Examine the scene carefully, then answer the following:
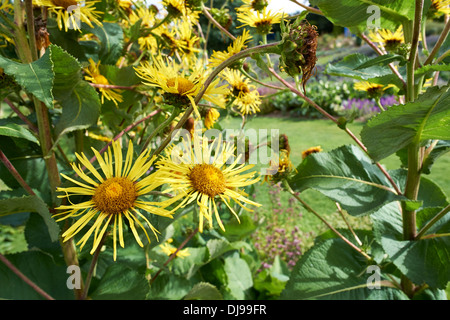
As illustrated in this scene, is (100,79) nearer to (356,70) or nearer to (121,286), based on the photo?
(121,286)

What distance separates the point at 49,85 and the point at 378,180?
0.60m

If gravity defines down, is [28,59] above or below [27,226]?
above

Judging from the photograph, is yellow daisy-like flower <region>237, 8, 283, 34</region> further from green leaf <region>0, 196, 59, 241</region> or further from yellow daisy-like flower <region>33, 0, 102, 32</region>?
green leaf <region>0, 196, 59, 241</region>

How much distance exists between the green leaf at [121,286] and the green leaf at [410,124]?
423 mm

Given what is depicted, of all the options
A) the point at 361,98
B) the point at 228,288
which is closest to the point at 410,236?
the point at 228,288

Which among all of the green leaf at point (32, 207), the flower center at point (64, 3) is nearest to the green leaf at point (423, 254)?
the green leaf at point (32, 207)

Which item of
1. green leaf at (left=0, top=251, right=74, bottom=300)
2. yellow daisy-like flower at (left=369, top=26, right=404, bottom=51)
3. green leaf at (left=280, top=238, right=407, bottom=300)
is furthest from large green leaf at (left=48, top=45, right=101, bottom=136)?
yellow daisy-like flower at (left=369, top=26, right=404, bottom=51)

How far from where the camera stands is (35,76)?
33 cm

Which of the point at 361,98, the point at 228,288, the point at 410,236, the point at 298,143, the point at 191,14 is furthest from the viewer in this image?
the point at 361,98

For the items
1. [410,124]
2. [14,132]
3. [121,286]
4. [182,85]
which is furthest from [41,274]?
[410,124]

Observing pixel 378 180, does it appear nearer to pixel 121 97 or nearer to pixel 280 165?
pixel 280 165

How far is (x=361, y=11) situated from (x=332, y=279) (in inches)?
19.5

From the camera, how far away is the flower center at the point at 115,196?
13.5 inches

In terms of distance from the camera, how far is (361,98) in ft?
14.7
